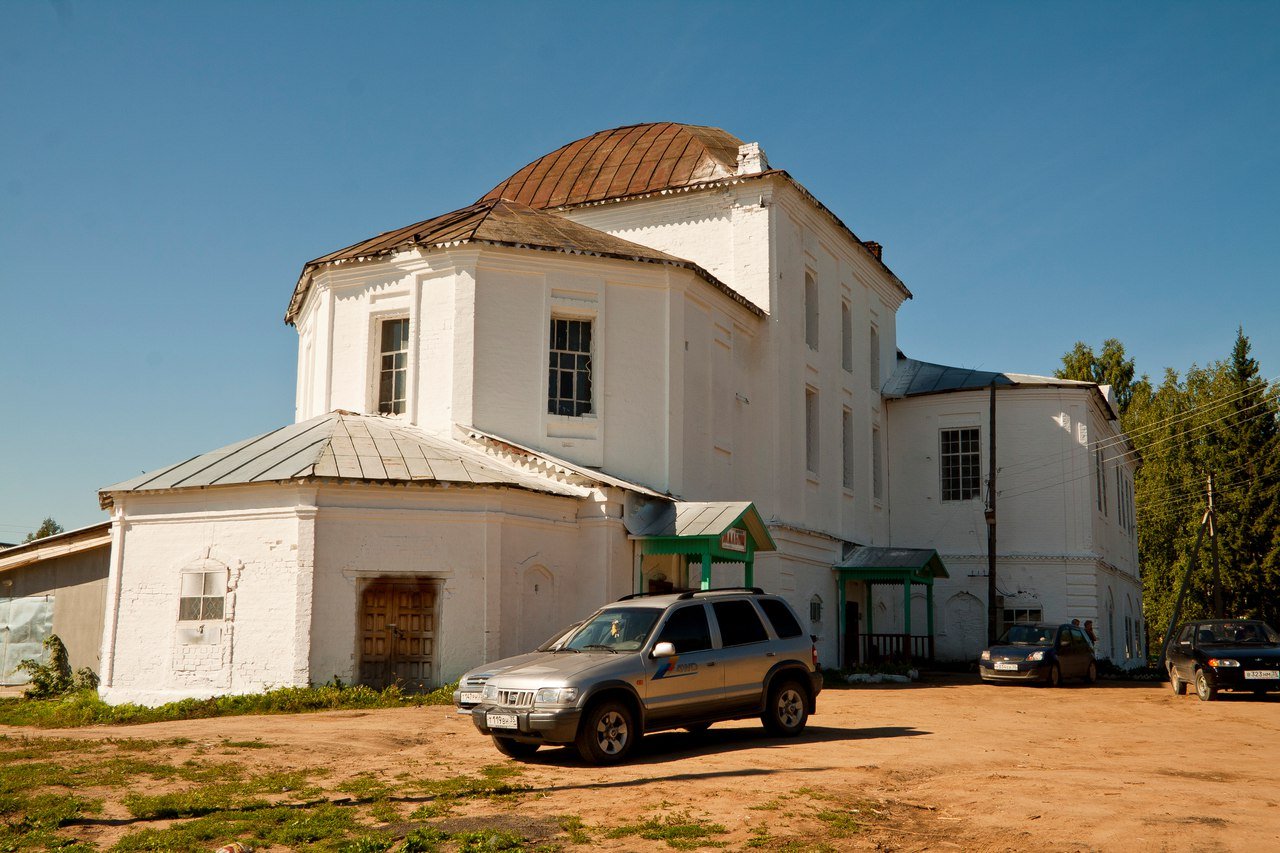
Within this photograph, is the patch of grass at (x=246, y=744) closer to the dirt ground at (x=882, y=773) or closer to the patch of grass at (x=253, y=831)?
the dirt ground at (x=882, y=773)

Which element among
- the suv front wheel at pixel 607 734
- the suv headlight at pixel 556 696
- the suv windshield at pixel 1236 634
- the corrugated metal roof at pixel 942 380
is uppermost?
the corrugated metal roof at pixel 942 380

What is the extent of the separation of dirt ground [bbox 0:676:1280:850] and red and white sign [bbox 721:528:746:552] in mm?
3778

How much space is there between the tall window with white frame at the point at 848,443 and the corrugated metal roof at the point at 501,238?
24.5ft

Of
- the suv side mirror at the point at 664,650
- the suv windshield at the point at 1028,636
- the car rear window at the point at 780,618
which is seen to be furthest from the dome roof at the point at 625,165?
the suv side mirror at the point at 664,650

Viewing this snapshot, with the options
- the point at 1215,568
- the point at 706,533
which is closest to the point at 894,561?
the point at 706,533

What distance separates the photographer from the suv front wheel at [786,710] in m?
12.3

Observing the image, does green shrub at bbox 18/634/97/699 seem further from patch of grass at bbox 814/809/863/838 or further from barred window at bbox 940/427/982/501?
barred window at bbox 940/427/982/501

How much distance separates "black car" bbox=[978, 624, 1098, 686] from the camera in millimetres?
23031

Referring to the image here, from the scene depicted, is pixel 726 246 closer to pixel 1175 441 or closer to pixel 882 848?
pixel 882 848

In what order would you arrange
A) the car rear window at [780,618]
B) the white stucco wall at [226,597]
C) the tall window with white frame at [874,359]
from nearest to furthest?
the car rear window at [780,618]
the white stucco wall at [226,597]
the tall window with white frame at [874,359]

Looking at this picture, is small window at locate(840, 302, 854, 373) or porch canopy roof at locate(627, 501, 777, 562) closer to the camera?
porch canopy roof at locate(627, 501, 777, 562)

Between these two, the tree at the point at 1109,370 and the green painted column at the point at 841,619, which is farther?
the tree at the point at 1109,370

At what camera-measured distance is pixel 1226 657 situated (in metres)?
19.2

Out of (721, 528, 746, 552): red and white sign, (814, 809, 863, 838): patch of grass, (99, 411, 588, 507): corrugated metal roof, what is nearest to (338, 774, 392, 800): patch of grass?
(814, 809, 863, 838): patch of grass
